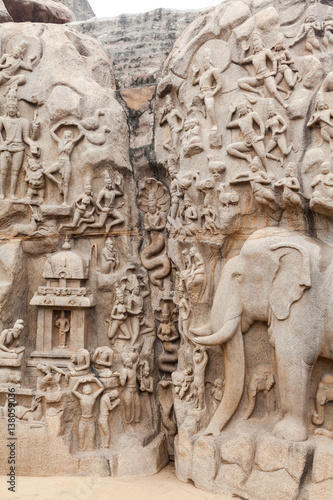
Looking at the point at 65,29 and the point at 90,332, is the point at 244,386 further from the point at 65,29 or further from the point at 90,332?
the point at 65,29

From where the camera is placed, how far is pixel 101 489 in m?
6.71

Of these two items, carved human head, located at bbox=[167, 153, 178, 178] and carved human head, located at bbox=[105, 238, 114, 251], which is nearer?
carved human head, located at bbox=[167, 153, 178, 178]

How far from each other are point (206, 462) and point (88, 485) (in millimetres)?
1722

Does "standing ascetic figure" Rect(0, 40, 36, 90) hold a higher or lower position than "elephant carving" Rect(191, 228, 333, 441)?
higher

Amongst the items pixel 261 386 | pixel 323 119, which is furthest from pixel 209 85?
pixel 261 386

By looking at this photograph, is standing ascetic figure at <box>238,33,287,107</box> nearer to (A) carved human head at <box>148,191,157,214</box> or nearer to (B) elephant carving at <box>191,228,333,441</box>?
(B) elephant carving at <box>191,228,333,441</box>

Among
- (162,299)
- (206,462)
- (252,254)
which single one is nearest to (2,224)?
(162,299)

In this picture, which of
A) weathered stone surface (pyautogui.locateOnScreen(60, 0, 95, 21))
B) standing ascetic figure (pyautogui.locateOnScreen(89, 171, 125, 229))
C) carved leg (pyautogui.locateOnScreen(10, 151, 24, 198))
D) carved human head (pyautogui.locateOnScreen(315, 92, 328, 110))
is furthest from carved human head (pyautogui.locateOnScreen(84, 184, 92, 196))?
weathered stone surface (pyautogui.locateOnScreen(60, 0, 95, 21))

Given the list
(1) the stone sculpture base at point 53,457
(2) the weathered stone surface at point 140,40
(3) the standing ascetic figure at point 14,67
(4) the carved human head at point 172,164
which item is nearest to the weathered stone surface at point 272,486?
(1) the stone sculpture base at point 53,457

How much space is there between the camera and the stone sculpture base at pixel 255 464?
589cm

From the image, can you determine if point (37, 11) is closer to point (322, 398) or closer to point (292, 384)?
point (292, 384)

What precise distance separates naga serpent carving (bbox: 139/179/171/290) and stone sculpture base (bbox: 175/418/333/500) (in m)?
2.52

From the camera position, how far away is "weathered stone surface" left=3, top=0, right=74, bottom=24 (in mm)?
11977

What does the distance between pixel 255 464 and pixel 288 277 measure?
2434 mm
